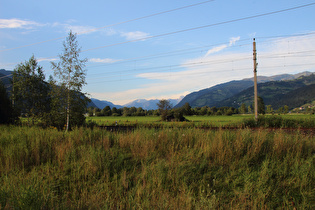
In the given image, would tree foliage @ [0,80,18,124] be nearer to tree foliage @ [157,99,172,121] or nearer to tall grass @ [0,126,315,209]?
tall grass @ [0,126,315,209]

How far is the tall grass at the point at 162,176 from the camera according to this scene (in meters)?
4.35

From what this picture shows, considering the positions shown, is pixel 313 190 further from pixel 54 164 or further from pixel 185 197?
pixel 54 164

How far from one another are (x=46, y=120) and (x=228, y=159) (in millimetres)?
16630

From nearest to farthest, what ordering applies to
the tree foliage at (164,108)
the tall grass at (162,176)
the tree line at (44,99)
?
the tall grass at (162,176) → the tree line at (44,99) → the tree foliage at (164,108)

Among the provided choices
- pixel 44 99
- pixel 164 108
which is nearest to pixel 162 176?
pixel 44 99

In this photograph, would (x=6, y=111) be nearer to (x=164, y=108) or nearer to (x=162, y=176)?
(x=162, y=176)

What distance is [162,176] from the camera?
535 cm

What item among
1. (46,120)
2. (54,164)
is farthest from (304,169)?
(46,120)

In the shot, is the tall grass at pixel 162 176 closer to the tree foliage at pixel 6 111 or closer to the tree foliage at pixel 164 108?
the tree foliage at pixel 6 111

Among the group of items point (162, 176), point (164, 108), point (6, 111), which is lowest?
point (162, 176)

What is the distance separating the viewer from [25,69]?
2109 centimetres

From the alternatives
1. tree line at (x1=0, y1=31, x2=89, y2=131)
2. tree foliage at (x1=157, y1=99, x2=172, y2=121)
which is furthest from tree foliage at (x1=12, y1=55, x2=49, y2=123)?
tree foliage at (x1=157, y1=99, x2=172, y2=121)

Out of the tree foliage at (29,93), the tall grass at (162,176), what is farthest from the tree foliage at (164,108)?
the tall grass at (162,176)

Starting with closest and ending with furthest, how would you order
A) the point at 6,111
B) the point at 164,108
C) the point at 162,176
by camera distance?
1. the point at 162,176
2. the point at 6,111
3. the point at 164,108
